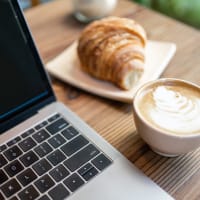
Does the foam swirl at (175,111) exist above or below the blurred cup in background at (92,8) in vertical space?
below

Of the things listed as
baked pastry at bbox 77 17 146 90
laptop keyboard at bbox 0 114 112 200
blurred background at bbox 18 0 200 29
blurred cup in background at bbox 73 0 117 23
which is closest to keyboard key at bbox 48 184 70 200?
laptop keyboard at bbox 0 114 112 200

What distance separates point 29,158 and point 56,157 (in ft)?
0.12

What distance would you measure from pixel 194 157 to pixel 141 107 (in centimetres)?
10

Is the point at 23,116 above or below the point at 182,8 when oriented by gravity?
above

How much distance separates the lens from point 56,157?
0.42 meters

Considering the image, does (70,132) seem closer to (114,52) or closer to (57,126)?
(57,126)

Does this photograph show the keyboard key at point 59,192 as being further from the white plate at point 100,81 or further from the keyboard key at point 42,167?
the white plate at point 100,81

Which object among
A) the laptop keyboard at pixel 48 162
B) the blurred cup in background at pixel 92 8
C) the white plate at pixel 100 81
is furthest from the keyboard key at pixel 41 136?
the blurred cup in background at pixel 92 8

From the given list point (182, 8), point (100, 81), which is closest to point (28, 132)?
point (100, 81)

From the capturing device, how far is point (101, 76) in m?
0.55

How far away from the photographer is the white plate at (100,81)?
53 cm

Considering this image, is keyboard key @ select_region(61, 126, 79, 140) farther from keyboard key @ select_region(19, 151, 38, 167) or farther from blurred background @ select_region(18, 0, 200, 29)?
blurred background @ select_region(18, 0, 200, 29)

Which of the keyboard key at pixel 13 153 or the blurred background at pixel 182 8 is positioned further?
the blurred background at pixel 182 8

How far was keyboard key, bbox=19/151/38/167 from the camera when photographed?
1.36ft
